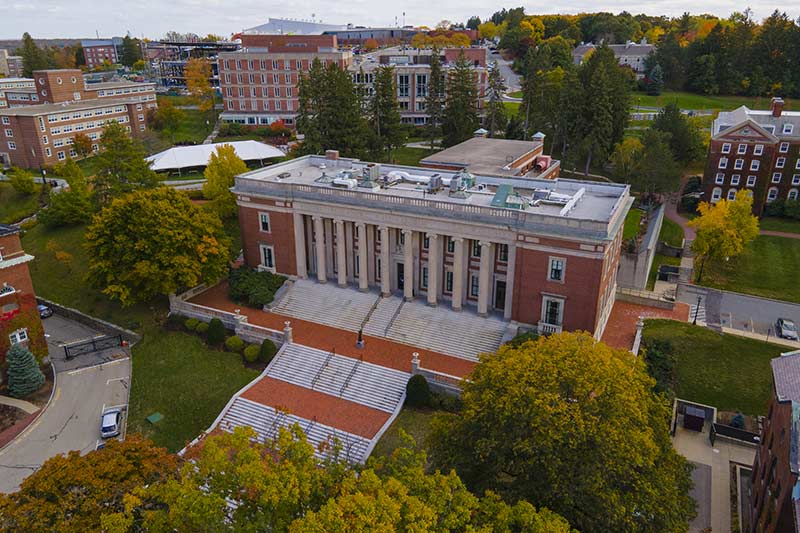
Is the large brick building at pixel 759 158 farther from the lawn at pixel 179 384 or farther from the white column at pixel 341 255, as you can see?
the lawn at pixel 179 384

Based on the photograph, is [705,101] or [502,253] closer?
[502,253]

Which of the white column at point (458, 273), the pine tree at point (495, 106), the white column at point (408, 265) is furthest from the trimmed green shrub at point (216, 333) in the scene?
the pine tree at point (495, 106)

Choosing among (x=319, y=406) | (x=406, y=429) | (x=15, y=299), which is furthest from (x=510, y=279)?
(x=15, y=299)

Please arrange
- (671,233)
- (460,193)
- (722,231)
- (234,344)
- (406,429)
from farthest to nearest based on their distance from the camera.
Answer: (671,233)
(722,231)
(460,193)
(234,344)
(406,429)

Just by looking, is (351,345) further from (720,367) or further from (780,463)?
(720,367)

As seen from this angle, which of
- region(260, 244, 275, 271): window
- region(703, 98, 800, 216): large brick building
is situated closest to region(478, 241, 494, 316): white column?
region(260, 244, 275, 271): window

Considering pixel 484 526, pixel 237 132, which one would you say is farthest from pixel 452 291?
pixel 237 132

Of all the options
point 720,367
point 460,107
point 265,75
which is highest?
point 265,75
